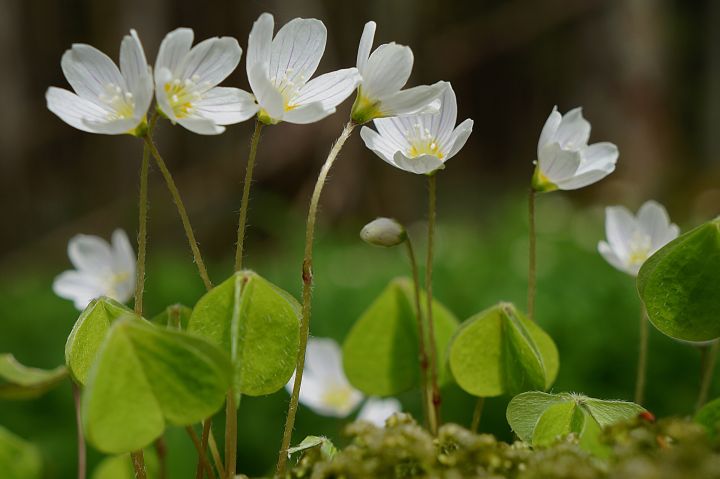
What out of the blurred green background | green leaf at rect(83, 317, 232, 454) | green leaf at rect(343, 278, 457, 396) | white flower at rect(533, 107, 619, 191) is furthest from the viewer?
the blurred green background

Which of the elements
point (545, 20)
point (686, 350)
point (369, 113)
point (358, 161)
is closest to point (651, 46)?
point (545, 20)

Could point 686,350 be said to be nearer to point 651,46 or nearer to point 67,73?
point 67,73

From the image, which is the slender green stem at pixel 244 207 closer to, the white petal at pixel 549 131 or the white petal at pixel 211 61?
the white petal at pixel 211 61

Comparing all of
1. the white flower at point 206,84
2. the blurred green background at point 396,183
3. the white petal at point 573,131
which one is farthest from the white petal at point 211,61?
the blurred green background at point 396,183

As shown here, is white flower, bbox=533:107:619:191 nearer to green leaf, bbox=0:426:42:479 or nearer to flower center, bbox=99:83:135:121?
flower center, bbox=99:83:135:121

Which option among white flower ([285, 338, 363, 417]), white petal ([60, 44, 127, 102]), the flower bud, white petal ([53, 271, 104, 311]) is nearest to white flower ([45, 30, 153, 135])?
Result: white petal ([60, 44, 127, 102])

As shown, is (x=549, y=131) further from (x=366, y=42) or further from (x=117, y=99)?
(x=117, y=99)
